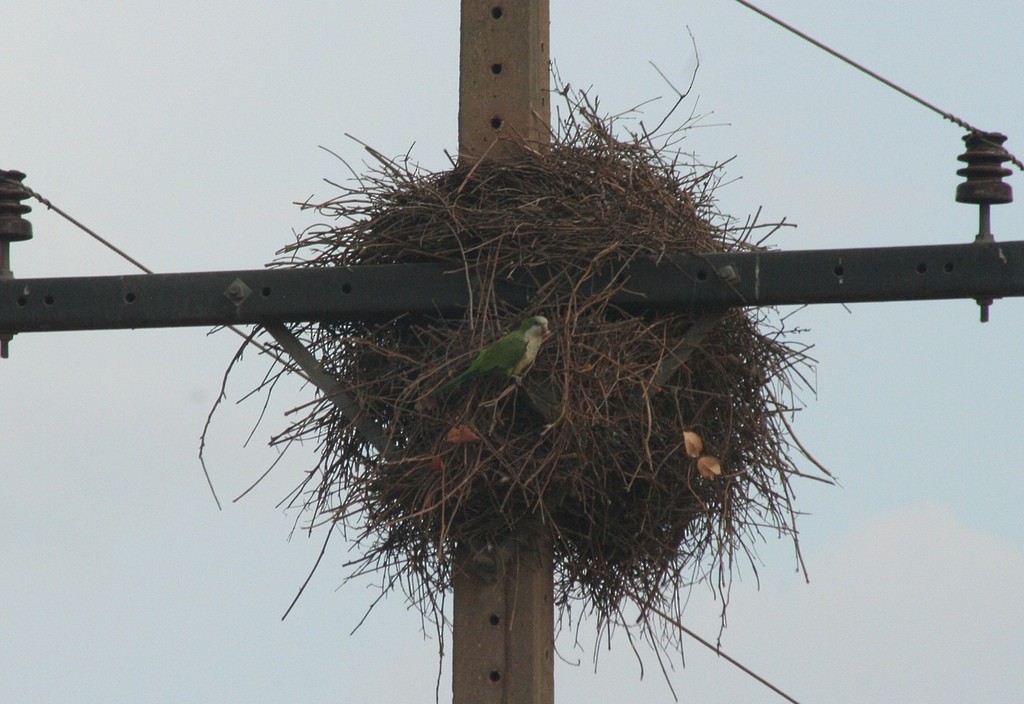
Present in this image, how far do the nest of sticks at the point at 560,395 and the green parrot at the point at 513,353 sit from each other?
5 centimetres

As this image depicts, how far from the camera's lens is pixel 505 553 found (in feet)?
13.7

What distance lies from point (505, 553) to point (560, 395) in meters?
0.47

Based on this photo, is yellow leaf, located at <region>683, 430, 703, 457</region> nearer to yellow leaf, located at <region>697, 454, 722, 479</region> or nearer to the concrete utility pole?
yellow leaf, located at <region>697, 454, 722, 479</region>

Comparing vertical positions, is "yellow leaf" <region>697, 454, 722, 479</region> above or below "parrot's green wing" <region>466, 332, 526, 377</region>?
below

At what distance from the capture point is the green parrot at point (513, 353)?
4086mm

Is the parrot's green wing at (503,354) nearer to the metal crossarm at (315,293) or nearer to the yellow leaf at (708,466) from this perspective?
the metal crossarm at (315,293)

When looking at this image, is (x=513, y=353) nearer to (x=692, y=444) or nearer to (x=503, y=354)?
(x=503, y=354)

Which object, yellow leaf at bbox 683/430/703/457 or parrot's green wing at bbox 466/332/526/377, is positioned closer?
parrot's green wing at bbox 466/332/526/377

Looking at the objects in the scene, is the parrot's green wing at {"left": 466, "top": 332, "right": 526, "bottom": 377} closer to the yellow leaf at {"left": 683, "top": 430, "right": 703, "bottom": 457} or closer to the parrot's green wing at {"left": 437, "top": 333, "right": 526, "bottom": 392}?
the parrot's green wing at {"left": 437, "top": 333, "right": 526, "bottom": 392}

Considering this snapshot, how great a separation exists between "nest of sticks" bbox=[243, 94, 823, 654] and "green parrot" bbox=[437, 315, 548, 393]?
5 centimetres

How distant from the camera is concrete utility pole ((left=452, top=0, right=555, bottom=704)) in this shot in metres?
4.12

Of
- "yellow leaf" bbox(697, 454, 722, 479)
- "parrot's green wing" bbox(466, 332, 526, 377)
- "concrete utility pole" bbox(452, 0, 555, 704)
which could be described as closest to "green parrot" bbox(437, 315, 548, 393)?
"parrot's green wing" bbox(466, 332, 526, 377)

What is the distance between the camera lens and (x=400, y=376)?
4.36 meters

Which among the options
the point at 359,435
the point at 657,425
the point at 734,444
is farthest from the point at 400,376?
the point at 734,444
